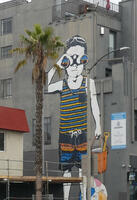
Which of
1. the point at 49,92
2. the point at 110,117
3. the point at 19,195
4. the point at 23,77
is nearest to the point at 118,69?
the point at 110,117

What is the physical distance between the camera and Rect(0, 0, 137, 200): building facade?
54656 millimetres

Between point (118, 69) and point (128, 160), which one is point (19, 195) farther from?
point (118, 69)

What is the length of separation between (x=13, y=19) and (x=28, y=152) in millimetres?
14368

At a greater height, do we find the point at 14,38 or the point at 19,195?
the point at 14,38

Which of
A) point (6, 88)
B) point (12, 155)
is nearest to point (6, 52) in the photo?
point (6, 88)

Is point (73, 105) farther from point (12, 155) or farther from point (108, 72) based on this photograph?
point (12, 155)

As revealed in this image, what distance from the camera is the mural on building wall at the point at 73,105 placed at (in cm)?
5678

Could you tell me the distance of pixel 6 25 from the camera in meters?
66.8

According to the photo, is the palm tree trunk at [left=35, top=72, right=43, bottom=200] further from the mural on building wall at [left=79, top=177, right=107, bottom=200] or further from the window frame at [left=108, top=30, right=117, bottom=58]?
the window frame at [left=108, top=30, right=117, bottom=58]

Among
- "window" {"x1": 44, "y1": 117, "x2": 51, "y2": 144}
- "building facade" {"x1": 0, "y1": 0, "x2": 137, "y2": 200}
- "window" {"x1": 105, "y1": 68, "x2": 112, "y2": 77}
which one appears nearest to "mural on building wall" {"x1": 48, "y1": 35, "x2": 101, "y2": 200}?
"building facade" {"x1": 0, "y1": 0, "x2": 137, "y2": 200}

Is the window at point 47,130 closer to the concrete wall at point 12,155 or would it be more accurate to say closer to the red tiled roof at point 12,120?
the red tiled roof at point 12,120

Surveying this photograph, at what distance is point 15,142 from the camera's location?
4409 centimetres

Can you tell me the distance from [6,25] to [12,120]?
982 inches

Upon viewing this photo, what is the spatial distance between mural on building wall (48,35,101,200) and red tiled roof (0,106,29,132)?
1262 centimetres
